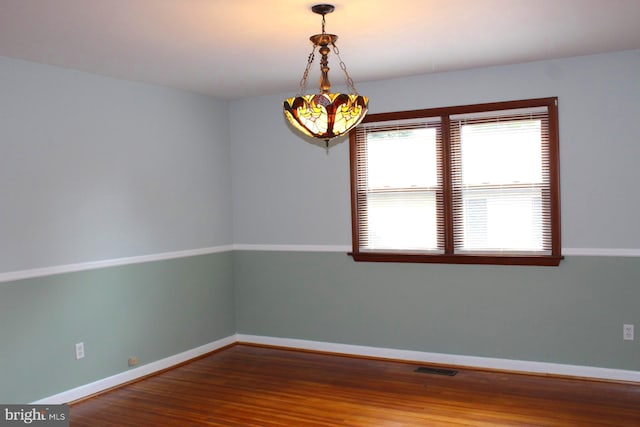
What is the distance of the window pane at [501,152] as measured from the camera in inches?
184

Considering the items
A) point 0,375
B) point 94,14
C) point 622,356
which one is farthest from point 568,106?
point 0,375

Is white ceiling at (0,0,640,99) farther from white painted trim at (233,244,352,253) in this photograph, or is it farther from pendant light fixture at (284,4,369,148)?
white painted trim at (233,244,352,253)

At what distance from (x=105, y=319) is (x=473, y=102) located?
135 inches

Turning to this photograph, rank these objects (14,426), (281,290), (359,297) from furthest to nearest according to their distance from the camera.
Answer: (281,290) → (359,297) → (14,426)

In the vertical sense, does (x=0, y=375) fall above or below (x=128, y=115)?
below

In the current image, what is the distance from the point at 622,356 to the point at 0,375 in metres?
4.40

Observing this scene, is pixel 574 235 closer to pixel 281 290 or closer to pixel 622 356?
pixel 622 356

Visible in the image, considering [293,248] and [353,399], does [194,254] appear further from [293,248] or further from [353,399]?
[353,399]

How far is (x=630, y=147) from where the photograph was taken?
14.3ft

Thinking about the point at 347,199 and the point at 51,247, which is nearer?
the point at 51,247

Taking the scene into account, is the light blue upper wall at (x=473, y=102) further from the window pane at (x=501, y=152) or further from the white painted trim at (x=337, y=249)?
the window pane at (x=501, y=152)

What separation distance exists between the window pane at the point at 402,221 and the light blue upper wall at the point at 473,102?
10.2 inches

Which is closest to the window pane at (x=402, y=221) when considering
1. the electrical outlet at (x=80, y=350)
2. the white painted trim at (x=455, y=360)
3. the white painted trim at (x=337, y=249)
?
the white painted trim at (x=337, y=249)

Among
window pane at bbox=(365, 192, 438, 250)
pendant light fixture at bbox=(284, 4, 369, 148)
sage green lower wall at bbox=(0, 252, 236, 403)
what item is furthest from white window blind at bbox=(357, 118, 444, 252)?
pendant light fixture at bbox=(284, 4, 369, 148)
